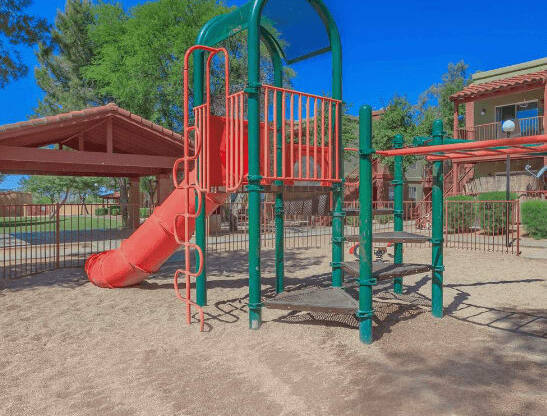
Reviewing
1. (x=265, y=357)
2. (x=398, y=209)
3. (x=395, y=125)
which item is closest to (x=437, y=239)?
(x=398, y=209)

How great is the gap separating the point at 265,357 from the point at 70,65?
26877 mm

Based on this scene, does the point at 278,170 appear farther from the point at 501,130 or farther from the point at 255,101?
the point at 501,130

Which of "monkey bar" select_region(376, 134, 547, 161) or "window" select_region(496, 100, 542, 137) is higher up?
"window" select_region(496, 100, 542, 137)

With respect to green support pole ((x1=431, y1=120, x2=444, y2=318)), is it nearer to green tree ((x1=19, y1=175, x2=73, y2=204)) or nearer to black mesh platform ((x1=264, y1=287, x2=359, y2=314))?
black mesh platform ((x1=264, y1=287, x2=359, y2=314))

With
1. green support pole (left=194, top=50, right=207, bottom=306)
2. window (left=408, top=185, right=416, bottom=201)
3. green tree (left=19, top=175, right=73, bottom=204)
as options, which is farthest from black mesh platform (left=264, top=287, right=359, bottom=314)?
window (left=408, top=185, right=416, bottom=201)

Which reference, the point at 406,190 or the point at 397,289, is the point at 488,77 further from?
the point at 397,289

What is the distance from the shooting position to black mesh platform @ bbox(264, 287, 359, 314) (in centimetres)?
424

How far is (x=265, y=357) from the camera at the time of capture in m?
3.83

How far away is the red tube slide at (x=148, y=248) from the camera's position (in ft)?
18.8

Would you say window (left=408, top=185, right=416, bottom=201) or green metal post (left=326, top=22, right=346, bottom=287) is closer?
green metal post (left=326, top=22, right=346, bottom=287)

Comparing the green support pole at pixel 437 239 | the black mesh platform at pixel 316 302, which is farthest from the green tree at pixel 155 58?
the black mesh platform at pixel 316 302

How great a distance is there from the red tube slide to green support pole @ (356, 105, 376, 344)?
196cm

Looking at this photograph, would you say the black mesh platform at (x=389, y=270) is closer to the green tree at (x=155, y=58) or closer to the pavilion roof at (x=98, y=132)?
the pavilion roof at (x=98, y=132)

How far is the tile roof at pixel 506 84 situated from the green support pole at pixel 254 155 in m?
19.6
